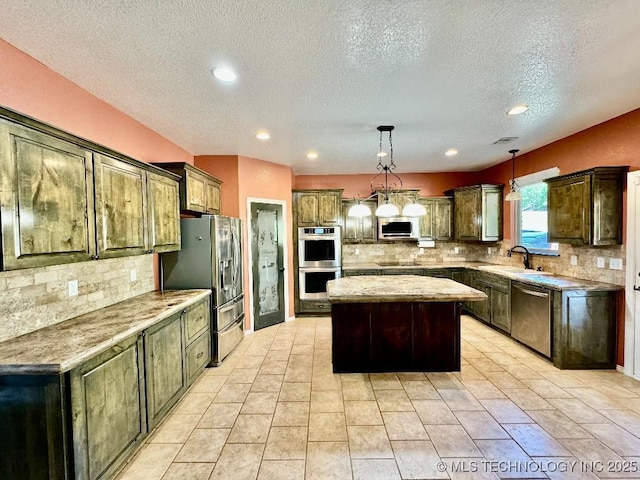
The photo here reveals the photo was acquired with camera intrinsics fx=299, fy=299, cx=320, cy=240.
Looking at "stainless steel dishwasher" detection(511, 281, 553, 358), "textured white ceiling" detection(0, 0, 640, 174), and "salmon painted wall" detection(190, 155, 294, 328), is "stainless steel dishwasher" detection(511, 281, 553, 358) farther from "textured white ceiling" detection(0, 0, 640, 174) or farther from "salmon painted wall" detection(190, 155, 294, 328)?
"salmon painted wall" detection(190, 155, 294, 328)

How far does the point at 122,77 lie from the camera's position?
2.27m

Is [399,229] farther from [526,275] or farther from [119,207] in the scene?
[119,207]

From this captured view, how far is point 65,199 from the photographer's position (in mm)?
1872

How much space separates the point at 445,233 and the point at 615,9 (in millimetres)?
4484

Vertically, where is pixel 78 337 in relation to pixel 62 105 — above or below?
below

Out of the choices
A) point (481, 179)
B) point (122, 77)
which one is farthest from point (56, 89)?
point (481, 179)

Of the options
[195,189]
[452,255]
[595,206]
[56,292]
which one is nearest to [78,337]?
[56,292]

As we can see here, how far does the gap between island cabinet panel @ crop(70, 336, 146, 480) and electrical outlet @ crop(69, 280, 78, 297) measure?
2.32 ft

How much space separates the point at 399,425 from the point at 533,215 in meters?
3.97

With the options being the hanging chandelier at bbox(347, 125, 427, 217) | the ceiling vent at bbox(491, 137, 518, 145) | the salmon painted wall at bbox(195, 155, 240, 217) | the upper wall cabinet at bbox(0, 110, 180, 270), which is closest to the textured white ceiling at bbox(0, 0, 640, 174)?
the ceiling vent at bbox(491, 137, 518, 145)

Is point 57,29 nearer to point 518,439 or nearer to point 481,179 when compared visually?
point 518,439

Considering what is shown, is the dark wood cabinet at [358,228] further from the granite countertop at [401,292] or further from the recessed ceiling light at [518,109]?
the recessed ceiling light at [518,109]

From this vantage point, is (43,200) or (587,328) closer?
(43,200)

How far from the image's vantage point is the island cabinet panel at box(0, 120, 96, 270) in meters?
1.53
